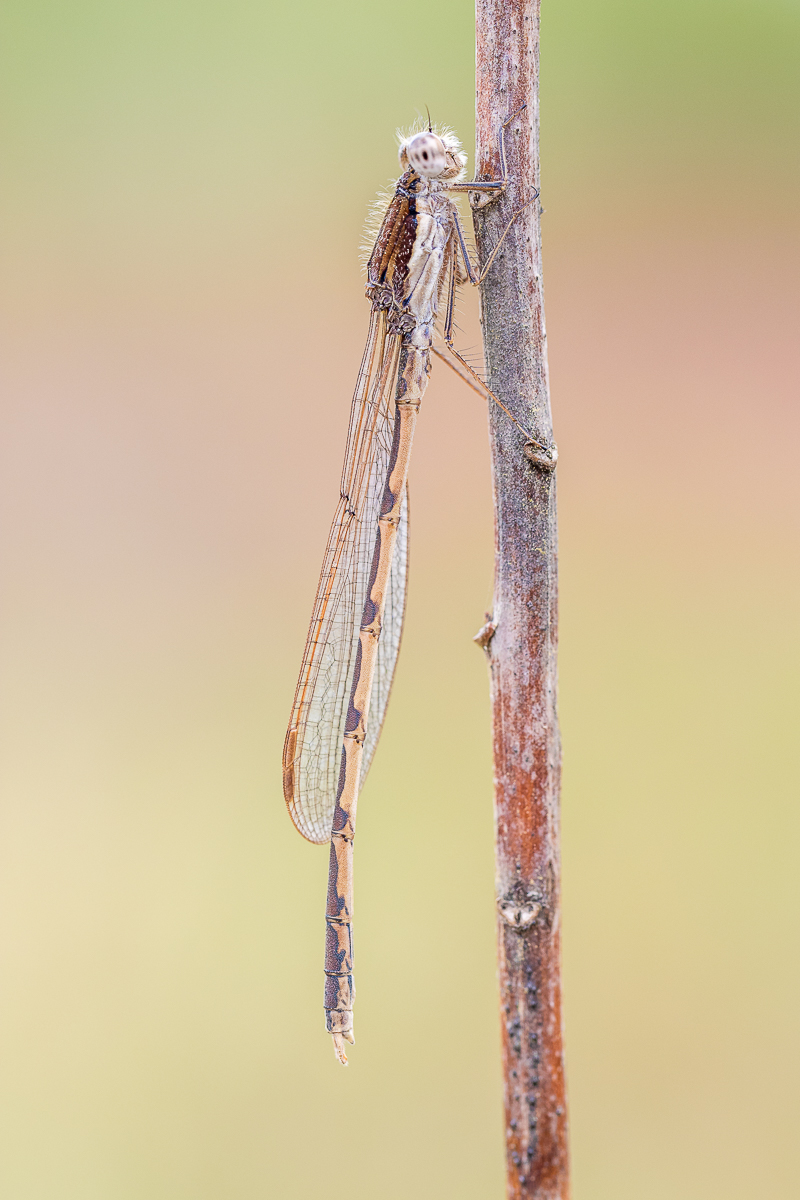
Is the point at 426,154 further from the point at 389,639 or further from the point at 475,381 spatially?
the point at 389,639

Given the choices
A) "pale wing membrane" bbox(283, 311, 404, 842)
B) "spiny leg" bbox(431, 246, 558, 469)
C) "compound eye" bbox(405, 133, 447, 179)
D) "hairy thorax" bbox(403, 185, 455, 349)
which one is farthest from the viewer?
"pale wing membrane" bbox(283, 311, 404, 842)

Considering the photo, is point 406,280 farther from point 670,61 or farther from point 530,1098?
point 670,61

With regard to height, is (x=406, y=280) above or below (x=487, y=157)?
above

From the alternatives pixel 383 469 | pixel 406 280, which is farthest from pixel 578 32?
pixel 383 469

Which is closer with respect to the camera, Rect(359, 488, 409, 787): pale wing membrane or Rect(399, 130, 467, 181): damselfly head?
Rect(399, 130, 467, 181): damselfly head

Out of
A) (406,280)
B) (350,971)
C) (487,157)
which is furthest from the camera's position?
Answer: (406,280)

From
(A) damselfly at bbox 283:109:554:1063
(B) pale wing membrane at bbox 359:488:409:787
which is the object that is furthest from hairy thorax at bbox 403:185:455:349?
(B) pale wing membrane at bbox 359:488:409:787

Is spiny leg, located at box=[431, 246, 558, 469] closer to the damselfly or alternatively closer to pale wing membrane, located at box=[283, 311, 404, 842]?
the damselfly
